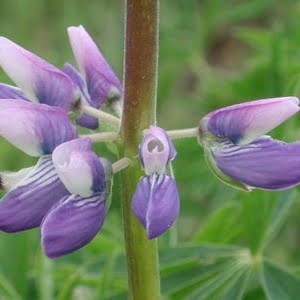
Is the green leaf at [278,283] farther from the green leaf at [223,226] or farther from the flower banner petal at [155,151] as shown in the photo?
the flower banner petal at [155,151]

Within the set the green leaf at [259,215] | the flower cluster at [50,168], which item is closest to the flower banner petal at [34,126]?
the flower cluster at [50,168]

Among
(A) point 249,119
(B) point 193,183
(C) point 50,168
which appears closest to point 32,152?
(C) point 50,168

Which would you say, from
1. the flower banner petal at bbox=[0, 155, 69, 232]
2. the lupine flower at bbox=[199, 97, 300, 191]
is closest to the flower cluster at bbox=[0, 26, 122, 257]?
the flower banner petal at bbox=[0, 155, 69, 232]

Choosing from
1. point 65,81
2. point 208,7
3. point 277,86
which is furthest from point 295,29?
point 65,81

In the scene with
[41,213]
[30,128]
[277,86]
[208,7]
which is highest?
[30,128]

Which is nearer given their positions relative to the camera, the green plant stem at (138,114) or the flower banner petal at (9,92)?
the green plant stem at (138,114)

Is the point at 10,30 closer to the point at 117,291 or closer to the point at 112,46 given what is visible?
the point at 112,46
